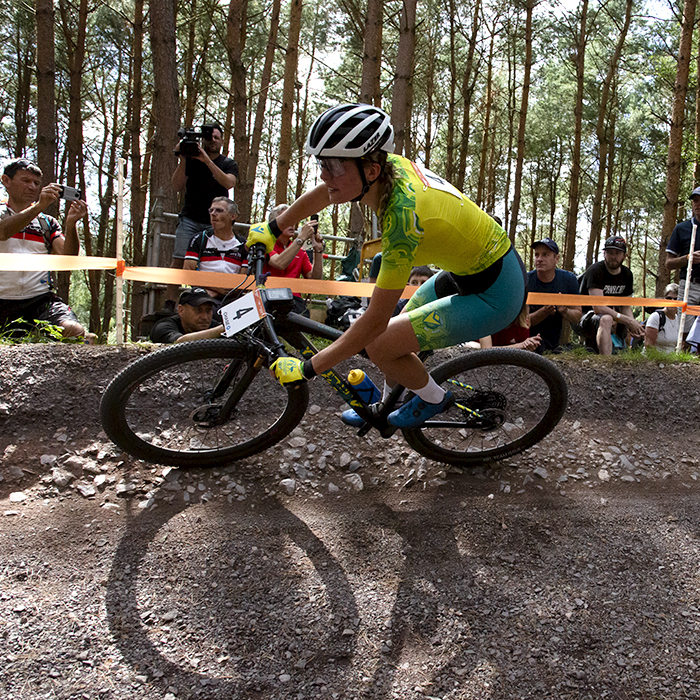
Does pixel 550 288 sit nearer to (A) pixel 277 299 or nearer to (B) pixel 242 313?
(A) pixel 277 299

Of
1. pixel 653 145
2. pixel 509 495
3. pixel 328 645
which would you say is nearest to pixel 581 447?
pixel 509 495

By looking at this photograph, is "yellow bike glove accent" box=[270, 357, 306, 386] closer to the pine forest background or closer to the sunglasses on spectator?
the sunglasses on spectator

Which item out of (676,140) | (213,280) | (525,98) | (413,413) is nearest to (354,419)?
(413,413)

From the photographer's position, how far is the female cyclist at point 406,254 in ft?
8.64

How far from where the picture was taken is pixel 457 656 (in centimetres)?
248

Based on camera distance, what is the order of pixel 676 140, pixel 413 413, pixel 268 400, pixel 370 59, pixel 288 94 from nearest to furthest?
pixel 413 413 → pixel 268 400 → pixel 370 59 → pixel 676 140 → pixel 288 94

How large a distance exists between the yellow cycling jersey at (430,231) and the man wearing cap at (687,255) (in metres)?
4.79

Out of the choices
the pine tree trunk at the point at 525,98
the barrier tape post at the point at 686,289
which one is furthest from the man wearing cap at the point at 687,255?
the pine tree trunk at the point at 525,98

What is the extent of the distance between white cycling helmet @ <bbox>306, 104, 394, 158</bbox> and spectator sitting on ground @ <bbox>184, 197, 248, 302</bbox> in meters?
3.41

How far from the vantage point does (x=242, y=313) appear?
10.3 ft

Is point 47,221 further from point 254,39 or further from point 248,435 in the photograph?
point 254,39

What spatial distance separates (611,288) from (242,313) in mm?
5196

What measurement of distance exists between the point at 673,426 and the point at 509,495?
202 centimetres

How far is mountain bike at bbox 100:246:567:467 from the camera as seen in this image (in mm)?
3193
